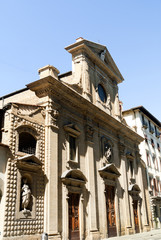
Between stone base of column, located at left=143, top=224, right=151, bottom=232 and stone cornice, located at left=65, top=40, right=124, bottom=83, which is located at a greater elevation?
stone cornice, located at left=65, top=40, right=124, bottom=83

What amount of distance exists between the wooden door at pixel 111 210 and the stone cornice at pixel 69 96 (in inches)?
225

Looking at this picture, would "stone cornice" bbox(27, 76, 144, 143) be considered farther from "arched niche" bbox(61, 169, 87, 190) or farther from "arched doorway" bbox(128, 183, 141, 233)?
"arched doorway" bbox(128, 183, 141, 233)

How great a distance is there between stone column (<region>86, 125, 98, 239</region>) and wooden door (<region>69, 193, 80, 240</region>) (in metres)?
1.24

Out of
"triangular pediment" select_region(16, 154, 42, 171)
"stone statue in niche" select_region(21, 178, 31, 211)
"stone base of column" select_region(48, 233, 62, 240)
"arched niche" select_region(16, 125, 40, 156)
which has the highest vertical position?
"arched niche" select_region(16, 125, 40, 156)

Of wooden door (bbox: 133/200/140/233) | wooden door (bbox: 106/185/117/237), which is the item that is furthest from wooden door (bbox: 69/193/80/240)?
wooden door (bbox: 133/200/140/233)

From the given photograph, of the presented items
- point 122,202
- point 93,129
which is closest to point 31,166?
point 93,129

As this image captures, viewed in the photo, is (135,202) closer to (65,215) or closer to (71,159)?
(71,159)

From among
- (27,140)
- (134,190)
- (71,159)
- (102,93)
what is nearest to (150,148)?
(134,190)

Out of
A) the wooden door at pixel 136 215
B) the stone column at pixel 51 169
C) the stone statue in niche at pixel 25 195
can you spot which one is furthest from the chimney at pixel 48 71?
the wooden door at pixel 136 215

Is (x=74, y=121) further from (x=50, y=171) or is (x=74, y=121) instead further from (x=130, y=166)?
(x=130, y=166)

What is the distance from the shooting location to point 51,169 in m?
15.0

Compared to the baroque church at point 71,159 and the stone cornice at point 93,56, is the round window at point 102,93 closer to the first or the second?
the baroque church at point 71,159

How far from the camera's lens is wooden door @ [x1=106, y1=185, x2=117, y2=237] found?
65.5ft

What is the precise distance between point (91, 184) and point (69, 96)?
6249 mm
